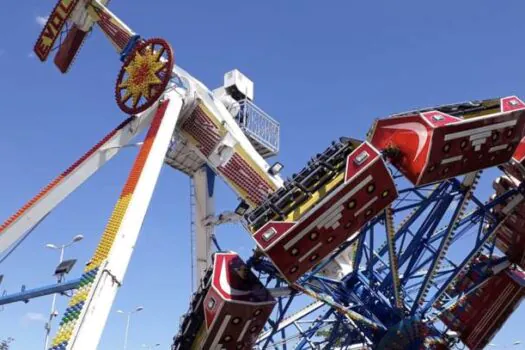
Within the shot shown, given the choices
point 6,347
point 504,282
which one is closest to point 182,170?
point 504,282

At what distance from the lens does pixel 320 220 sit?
1560cm

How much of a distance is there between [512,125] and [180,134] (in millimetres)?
15099

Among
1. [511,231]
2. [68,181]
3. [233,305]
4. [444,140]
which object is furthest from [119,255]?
[511,231]

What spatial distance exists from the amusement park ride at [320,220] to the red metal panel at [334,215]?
0.11ft

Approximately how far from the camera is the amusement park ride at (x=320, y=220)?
15.8 metres

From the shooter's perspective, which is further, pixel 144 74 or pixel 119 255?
pixel 144 74

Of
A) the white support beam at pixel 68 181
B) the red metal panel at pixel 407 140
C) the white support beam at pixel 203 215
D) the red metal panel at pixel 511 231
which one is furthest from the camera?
the white support beam at pixel 203 215

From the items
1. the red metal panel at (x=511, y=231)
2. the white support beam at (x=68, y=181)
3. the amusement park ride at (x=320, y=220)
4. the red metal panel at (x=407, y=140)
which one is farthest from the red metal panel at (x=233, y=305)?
the white support beam at (x=68, y=181)

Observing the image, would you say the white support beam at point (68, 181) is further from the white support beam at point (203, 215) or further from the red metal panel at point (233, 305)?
the red metal panel at point (233, 305)

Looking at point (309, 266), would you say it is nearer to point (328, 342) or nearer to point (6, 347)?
point (328, 342)

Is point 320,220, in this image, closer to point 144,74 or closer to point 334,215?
point 334,215

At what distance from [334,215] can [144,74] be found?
1406 cm

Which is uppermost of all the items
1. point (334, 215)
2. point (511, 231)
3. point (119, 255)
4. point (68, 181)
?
point (68, 181)

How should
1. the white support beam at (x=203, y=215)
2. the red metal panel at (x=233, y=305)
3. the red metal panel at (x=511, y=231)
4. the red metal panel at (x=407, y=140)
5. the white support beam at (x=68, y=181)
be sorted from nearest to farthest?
the red metal panel at (x=407, y=140)
the red metal panel at (x=233, y=305)
the red metal panel at (x=511, y=231)
the white support beam at (x=68, y=181)
the white support beam at (x=203, y=215)
